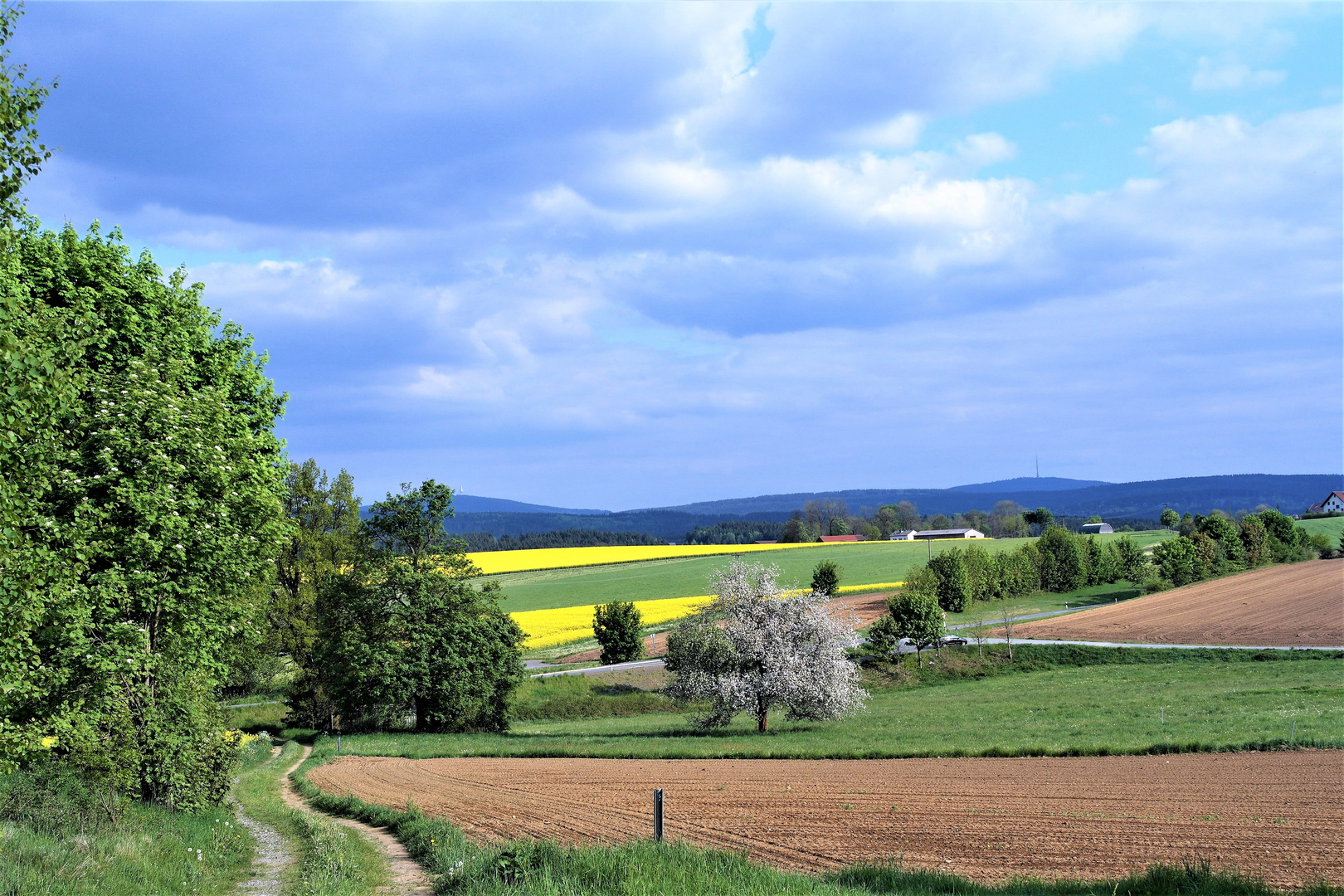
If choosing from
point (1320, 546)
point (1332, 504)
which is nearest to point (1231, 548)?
point (1320, 546)

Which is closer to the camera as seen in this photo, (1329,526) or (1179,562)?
(1179,562)

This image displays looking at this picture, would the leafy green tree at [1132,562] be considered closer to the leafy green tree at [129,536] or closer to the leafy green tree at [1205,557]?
the leafy green tree at [1205,557]

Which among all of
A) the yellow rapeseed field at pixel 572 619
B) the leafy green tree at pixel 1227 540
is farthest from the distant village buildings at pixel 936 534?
the yellow rapeseed field at pixel 572 619

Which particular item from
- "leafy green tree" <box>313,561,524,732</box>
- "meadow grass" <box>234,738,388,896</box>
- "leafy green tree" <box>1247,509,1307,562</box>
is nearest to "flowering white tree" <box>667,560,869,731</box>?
"leafy green tree" <box>313,561,524,732</box>

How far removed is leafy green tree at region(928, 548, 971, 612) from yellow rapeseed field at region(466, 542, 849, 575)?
2432 inches

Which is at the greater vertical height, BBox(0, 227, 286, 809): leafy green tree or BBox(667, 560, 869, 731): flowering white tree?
BBox(0, 227, 286, 809): leafy green tree

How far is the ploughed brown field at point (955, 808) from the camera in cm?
1367

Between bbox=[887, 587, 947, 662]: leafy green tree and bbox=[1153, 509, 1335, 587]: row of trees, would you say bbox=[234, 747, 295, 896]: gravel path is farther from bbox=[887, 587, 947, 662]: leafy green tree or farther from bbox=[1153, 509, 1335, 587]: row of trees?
bbox=[1153, 509, 1335, 587]: row of trees

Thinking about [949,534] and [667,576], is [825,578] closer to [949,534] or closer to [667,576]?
[667,576]

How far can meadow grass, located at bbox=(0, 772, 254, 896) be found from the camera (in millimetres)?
9984

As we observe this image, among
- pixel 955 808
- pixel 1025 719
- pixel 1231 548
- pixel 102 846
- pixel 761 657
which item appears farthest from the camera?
pixel 1231 548

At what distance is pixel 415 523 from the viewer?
41.8 metres

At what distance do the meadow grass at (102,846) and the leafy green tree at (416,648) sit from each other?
22.4 metres

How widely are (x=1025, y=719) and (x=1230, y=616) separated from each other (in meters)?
45.8
